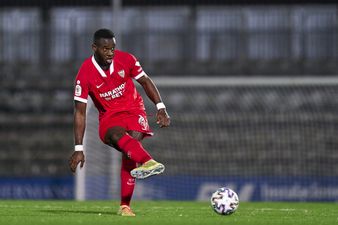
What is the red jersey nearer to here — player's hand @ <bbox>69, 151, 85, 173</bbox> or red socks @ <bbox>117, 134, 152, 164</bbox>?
red socks @ <bbox>117, 134, 152, 164</bbox>

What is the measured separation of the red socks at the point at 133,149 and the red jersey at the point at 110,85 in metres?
0.48

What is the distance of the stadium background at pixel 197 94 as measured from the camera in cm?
1842

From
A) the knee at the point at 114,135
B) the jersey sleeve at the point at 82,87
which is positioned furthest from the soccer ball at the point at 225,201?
the jersey sleeve at the point at 82,87

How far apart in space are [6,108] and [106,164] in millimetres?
5047

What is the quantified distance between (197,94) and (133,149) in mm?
12058

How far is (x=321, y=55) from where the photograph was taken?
22.1 meters

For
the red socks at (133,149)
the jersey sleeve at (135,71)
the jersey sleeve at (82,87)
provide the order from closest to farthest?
the red socks at (133,149) → the jersey sleeve at (82,87) → the jersey sleeve at (135,71)

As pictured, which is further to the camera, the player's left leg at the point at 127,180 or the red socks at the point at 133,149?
the player's left leg at the point at 127,180

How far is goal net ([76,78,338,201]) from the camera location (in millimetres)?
18094

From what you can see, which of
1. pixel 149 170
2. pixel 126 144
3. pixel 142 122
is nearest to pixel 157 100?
pixel 142 122

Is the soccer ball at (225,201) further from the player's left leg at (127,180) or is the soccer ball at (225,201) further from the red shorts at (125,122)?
the red shorts at (125,122)

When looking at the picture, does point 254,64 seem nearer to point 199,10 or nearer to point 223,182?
point 199,10

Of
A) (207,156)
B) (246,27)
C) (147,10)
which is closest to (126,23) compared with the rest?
(147,10)

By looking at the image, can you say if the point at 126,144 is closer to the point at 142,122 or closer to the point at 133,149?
the point at 133,149
